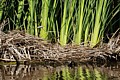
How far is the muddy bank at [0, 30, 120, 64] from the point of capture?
6043 millimetres

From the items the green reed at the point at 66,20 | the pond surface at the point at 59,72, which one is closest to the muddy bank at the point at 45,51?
the green reed at the point at 66,20

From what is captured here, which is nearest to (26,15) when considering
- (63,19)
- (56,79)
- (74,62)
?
(63,19)

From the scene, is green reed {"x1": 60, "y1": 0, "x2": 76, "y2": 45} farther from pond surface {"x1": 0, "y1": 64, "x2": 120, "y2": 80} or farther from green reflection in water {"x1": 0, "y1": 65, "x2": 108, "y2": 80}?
green reflection in water {"x1": 0, "y1": 65, "x2": 108, "y2": 80}

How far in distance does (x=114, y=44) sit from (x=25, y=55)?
1468 millimetres

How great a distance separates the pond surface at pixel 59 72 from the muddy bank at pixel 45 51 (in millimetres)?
234

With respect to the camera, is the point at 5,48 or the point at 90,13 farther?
the point at 90,13

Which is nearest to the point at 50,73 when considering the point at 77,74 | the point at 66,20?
the point at 77,74

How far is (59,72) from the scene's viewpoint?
17.7ft

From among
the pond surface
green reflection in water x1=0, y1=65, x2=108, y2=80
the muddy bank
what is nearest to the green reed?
the muddy bank

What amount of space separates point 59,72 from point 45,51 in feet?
2.86

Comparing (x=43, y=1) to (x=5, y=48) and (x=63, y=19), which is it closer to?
(x=63, y=19)

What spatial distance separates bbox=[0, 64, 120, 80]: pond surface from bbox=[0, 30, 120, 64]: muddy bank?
234 millimetres

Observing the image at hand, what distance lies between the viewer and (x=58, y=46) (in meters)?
6.41

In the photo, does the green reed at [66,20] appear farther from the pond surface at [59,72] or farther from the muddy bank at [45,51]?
the pond surface at [59,72]
